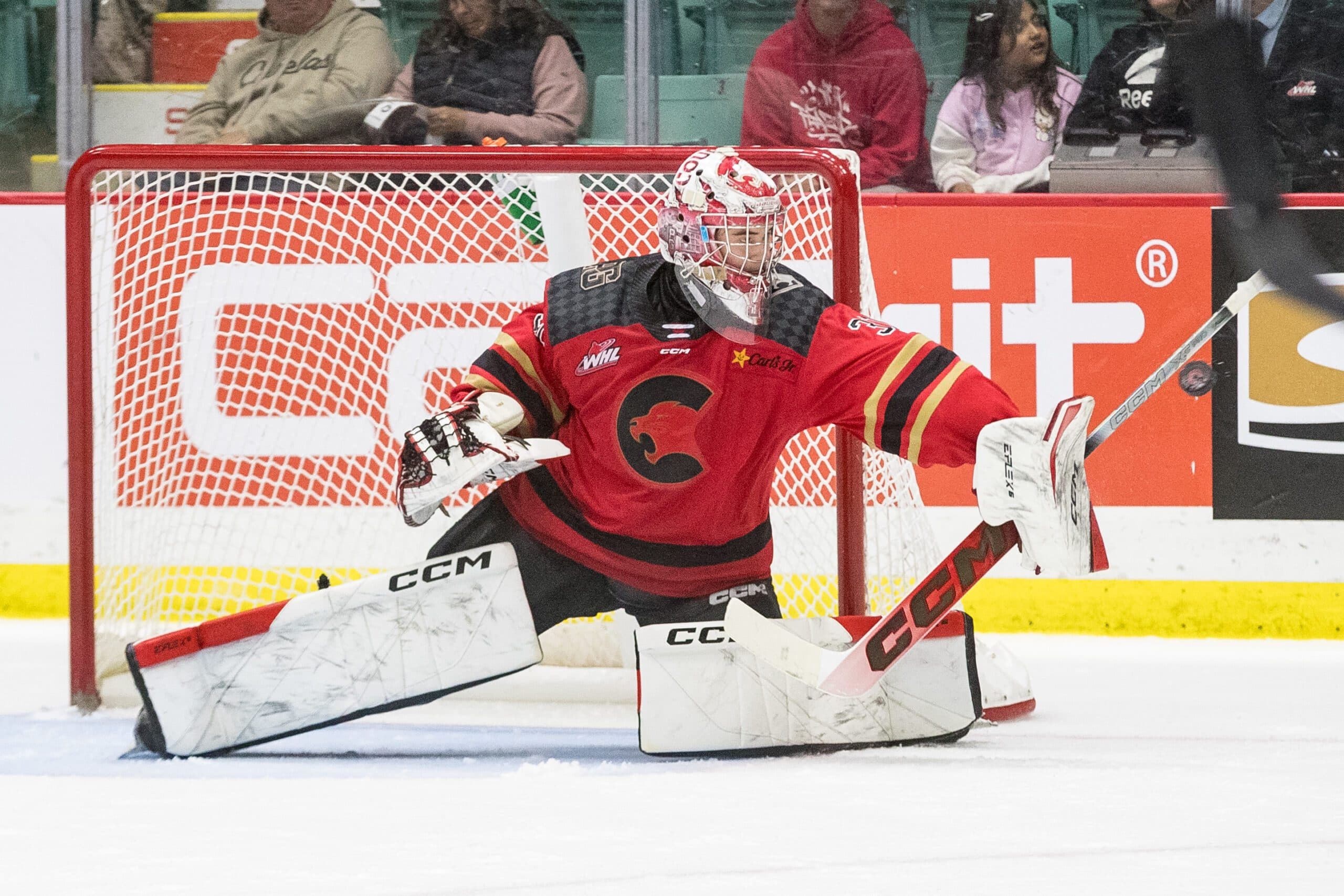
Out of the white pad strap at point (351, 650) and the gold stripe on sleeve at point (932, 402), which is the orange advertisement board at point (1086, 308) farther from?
the white pad strap at point (351, 650)

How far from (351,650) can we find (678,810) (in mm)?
772

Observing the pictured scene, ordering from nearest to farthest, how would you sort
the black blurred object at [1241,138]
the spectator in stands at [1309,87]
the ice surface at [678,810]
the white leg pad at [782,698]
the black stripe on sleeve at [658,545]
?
the black blurred object at [1241,138] → the ice surface at [678,810] → the white leg pad at [782,698] → the black stripe on sleeve at [658,545] → the spectator in stands at [1309,87]

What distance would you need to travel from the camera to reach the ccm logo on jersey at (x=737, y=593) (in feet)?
8.14

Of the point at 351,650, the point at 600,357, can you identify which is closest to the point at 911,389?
the point at 600,357

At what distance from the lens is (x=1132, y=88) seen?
3.52 metres

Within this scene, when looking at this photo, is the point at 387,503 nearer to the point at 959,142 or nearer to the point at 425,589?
the point at 425,589

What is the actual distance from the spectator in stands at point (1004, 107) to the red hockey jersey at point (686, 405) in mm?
1285

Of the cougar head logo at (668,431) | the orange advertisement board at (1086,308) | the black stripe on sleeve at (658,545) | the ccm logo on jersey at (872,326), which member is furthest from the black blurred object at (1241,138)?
the orange advertisement board at (1086,308)

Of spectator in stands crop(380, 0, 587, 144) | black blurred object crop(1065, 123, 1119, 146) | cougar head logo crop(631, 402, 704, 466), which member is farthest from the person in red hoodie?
cougar head logo crop(631, 402, 704, 466)

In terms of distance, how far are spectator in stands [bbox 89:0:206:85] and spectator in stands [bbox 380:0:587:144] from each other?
72 centimetres

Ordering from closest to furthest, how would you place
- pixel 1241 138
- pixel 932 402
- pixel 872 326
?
pixel 1241 138
pixel 932 402
pixel 872 326

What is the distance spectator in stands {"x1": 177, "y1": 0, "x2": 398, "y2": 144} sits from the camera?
3656 millimetres

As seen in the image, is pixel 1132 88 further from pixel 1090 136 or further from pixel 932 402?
pixel 932 402

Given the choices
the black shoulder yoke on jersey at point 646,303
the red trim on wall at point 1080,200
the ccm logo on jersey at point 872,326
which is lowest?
the ccm logo on jersey at point 872,326
